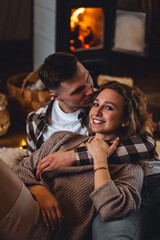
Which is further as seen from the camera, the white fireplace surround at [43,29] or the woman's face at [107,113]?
the white fireplace surround at [43,29]

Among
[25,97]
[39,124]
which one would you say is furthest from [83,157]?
[25,97]

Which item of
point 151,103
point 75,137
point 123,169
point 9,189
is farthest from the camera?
point 151,103

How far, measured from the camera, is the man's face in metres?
1.68

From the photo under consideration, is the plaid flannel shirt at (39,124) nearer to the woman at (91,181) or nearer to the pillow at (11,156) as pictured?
the pillow at (11,156)

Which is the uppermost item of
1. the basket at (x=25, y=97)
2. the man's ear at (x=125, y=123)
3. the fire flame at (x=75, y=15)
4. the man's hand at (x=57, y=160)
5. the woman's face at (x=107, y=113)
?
the fire flame at (x=75, y=15)

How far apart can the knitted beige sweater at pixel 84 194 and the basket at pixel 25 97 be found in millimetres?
1446

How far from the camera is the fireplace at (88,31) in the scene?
3.23 metres

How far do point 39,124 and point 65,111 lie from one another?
162 millimetres

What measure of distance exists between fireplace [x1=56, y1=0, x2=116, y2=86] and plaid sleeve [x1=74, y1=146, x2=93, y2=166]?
213cm

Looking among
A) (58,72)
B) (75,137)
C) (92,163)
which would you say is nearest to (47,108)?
(58,72)

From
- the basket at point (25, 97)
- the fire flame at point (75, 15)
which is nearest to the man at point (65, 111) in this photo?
the basket at point (25, 97)

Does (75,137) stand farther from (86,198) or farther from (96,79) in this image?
(96,79)

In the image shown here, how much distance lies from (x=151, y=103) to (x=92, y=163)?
2121 millimetres

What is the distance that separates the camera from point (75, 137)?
1.46 metres
